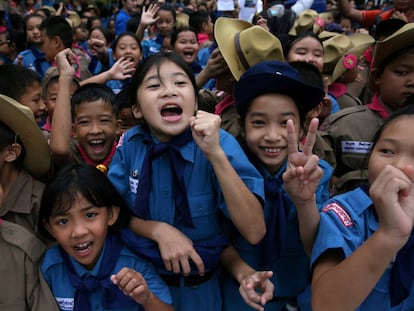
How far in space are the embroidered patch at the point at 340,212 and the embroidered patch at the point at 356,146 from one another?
956mm

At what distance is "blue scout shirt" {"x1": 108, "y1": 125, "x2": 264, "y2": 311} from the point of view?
1697 mm

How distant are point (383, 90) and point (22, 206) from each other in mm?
1891

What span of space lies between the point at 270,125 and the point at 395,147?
0.57 m

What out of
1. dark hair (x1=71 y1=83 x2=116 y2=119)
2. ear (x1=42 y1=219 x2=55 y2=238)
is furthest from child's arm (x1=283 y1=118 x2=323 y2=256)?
dark hair (x1=71 y1=83 x2=116 y2=119)

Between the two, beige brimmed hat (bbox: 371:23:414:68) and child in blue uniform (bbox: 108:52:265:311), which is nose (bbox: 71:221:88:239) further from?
beige brimmed hat (bbox: 371:23:414:68)

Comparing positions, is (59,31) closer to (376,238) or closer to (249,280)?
(249,280)

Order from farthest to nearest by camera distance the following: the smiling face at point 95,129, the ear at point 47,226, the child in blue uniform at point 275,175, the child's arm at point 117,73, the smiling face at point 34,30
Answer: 1. the smiling face at point 34,30
2. the child's arm at point 117,73
3. the smiling face at point 95,129
4. the ear at point 47,226
5. the child in blue uniform at point 275,175

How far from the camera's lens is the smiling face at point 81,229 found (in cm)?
172

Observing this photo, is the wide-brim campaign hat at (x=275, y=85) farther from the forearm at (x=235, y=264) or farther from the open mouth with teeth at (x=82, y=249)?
the open mouth with teeth at (x=82, y=249)

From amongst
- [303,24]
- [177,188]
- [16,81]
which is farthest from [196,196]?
[303,24]

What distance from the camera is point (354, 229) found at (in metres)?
1.36

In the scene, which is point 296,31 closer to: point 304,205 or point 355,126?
point 355,126

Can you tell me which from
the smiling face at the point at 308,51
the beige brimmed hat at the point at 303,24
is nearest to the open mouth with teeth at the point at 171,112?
the smiling face at the point at 308,51

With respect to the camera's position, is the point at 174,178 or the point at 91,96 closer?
the point at 174,178
